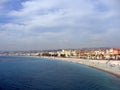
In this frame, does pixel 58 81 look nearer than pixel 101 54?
Yes

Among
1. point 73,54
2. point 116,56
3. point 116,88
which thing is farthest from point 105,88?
point 73,54

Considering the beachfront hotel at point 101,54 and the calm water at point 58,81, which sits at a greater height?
the beachfront hotel at point 101,54

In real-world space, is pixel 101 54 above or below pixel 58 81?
above

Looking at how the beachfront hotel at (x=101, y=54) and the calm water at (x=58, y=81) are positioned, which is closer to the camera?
the calm water at (x=58, y=81)

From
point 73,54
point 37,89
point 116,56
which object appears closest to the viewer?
point 37,89

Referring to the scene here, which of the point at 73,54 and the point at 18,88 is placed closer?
the point at 18,88

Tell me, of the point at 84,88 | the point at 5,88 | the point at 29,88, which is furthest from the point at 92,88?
the point at 5,88

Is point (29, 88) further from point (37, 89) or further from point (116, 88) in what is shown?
point (116, 88)

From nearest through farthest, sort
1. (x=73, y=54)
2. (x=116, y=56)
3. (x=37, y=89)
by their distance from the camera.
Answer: (x=37, y=89) < (x=116, y=56) < (x=73, y=54)

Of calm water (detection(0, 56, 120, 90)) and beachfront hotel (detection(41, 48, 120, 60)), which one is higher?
beachfront hotel (detection(41, 48, 120, 60))

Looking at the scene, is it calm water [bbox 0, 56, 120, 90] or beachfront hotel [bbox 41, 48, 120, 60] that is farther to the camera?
beachfront hotel [bbox 41, 48, 120, 60]
